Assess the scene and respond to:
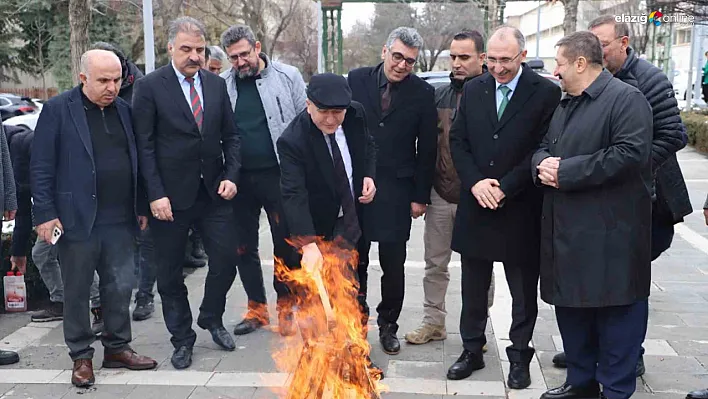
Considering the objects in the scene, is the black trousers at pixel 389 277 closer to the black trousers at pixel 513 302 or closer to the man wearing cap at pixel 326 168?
the man wearing cap at pixel 326 168

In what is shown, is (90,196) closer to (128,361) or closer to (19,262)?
(128,361)

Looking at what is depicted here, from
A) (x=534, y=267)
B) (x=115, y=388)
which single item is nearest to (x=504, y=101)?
(x=534, y=267)

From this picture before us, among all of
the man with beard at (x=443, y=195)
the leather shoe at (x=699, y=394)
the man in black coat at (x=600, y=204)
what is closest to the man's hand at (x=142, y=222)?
the man with beard at (x=443, y=195)

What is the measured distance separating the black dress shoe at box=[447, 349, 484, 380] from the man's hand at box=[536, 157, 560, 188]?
137cm

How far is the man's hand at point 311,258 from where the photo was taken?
411 cm

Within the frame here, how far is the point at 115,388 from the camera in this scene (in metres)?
4.48

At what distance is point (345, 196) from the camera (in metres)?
4.53

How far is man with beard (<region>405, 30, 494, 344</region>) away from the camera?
15.7 ft

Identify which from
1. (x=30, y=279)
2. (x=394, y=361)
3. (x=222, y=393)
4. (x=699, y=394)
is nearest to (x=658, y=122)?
(x=699, y=394)

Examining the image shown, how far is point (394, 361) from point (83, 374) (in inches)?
80.7

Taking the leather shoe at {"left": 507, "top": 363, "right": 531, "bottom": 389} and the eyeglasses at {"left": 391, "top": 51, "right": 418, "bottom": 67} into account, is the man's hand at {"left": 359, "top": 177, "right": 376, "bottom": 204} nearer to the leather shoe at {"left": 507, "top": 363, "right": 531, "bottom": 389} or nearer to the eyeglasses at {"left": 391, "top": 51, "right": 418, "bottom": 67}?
the eyeglasses at {"left": 391, "top": 51, "right": 418, "bottom": 67}

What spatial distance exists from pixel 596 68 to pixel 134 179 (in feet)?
9.70

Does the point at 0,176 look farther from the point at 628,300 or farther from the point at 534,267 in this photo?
the point at 628,300

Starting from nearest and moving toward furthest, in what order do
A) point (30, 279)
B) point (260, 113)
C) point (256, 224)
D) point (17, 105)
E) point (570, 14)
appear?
1. point (260, 113)
2. point (256, 224)
3. point (30, 279)
4. point (570, 14)
5. point (17, 105)
